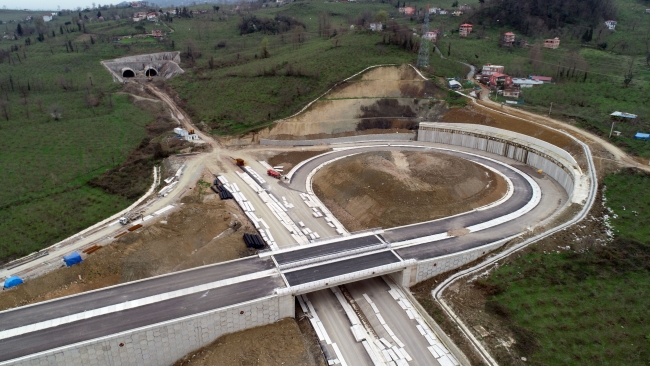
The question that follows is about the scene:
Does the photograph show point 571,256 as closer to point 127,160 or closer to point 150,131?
point 127,160

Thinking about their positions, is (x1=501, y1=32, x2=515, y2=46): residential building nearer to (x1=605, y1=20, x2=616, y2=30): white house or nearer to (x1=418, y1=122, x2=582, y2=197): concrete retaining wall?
(x1=605, y1=20, x2=616, y2=30): white house

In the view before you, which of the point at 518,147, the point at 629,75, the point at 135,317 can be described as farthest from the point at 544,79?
the point at 135,317

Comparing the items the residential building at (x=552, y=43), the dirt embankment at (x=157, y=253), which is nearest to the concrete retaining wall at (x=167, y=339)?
the dirt embankment at (x=157, y=253)

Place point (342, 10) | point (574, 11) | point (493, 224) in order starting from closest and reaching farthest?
point (493, 224)
point (574, 11)
point (342, 10)

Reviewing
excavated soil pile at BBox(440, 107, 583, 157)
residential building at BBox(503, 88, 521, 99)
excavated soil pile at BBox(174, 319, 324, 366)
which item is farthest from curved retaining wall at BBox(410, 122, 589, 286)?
residential building at BBox(503, 88, 521, 99)

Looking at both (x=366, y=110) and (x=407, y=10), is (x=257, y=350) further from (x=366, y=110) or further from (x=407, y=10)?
(x=407, y=10)

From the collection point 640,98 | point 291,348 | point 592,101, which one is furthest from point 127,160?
point 640,98
